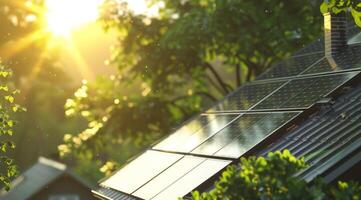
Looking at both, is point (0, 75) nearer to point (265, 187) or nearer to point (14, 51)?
point (265, 187)

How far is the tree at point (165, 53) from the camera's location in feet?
74.0

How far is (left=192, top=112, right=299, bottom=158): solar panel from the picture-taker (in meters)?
10.7

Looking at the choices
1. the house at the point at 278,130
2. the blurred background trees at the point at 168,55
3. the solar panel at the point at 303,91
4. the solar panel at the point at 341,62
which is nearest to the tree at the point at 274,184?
the house at the point at 278,130

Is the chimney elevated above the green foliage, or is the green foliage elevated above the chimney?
the chimney

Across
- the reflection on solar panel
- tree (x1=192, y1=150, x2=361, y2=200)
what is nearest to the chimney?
the reflection on solar panel

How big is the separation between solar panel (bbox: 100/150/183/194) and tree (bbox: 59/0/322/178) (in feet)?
28.3

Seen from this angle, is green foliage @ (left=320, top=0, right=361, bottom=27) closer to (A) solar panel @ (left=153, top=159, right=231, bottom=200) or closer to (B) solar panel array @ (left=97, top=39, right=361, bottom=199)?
(B) solar panel array @ (left=97, top=39, right=361, bottom=199)

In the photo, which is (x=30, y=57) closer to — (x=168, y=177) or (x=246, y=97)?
(x=246, y=97)

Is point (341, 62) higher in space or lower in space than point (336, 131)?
higher

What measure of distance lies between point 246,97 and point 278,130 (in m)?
4.01

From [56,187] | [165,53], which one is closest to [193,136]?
[165,53]

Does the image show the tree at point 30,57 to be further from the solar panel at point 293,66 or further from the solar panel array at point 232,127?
the solar panel array at point 232,127

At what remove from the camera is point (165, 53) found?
2467 cm

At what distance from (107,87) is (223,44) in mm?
5222
